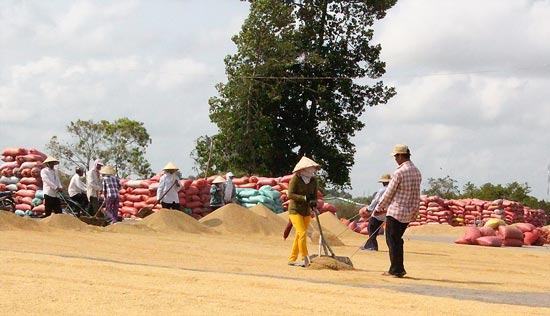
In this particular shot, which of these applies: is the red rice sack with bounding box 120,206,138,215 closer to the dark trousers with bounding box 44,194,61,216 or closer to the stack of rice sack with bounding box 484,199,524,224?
Answer: the dark trousers with bounding box 44,194,61,216

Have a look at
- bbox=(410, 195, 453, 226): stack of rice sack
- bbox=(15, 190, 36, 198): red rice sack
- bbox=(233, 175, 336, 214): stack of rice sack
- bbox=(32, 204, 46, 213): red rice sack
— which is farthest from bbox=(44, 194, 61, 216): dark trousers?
bbox=(410, 195, 453, 226): stack of rice sack

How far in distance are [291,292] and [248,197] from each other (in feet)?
64.4

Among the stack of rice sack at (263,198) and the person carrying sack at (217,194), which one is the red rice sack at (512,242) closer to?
the stack of rice sack at (263,198)

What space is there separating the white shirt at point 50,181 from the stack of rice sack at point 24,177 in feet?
21.4

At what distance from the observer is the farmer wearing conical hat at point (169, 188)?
2239cm

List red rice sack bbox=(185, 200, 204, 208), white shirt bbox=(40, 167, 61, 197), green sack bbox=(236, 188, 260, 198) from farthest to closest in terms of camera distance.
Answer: green sack bbox=(236, 188, 260, 198), red rice sack bbox=(185, 200, 204, 208), white shirt bbox=(40, 167, 61, 197)

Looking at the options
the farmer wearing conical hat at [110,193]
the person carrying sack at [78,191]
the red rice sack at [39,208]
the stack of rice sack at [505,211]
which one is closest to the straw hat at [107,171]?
the farmer wearing conical hat at [110,193]

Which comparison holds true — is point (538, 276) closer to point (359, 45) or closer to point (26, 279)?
point (26, 279)

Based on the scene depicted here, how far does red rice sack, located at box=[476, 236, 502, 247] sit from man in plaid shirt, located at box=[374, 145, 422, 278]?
43.6 ft

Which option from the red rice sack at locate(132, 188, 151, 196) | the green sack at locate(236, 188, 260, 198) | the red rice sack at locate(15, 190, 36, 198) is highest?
the green sack at locate(236, 188, 260, 198)

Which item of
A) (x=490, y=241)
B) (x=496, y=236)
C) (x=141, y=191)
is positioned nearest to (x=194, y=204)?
(x=141, y=191)

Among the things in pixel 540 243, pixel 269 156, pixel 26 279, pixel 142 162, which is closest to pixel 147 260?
pixel 26 279

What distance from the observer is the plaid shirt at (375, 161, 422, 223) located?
12211 millimetres

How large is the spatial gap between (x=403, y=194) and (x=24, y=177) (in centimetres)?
1798
